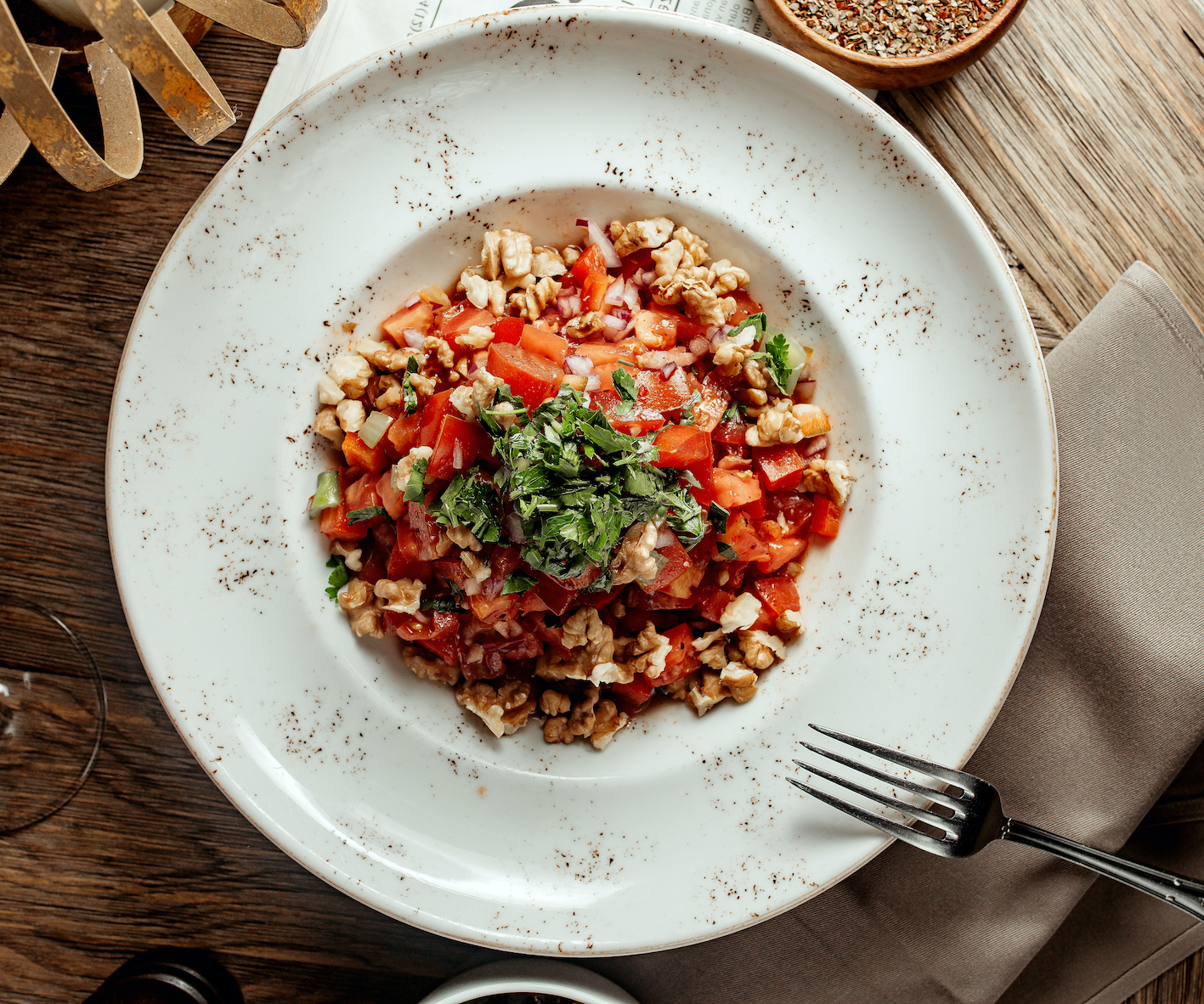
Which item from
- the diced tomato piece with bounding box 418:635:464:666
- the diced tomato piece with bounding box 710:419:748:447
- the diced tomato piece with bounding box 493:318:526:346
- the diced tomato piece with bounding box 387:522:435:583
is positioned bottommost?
the diced tomato piece with bounding box 418:635:464:666

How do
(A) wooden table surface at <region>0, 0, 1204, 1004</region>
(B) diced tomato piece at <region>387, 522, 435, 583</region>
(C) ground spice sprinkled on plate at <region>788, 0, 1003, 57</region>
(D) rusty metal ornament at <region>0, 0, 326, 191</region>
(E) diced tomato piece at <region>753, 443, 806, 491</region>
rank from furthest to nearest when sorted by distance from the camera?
(A) wooden table surface at <region>0, 0, 1204, 1004</region>, (C) ground spice sprinkled on plate at <region>788, 0, 1003, 57</region>, (E) diced tomato piece at <region>753, 443, 806, 491</region>, (B) diced tomato piece at <region>387, 522, 435, 583</region>, (D) rusty metal ornament at <region>0, 0, 326, 191</region>

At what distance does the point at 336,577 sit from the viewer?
2.32m

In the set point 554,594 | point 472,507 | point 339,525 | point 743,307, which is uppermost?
point 743,307

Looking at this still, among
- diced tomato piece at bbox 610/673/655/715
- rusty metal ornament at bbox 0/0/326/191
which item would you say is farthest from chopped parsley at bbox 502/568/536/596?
rusty metal ornament at bbox 0/0/326/191

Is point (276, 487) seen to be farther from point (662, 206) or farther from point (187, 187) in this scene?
point (662, 206)

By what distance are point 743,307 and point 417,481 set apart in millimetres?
1008

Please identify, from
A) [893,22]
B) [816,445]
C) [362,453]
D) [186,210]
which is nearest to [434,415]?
[362,453]

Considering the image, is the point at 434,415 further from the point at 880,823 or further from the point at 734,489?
the point at 880,823

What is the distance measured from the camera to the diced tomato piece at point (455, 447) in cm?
208

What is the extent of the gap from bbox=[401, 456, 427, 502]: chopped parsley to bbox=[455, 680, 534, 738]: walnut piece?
566 mm

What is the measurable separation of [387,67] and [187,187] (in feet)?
2.76

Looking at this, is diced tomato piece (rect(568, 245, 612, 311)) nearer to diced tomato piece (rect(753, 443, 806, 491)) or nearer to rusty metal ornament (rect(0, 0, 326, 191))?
diced tomato piece (rect(753, 443, 806, 491))

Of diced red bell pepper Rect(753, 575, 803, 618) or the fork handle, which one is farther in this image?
diced red bell pepper Rect(753, 575, 803, 618)

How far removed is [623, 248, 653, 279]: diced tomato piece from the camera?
2.37 m
